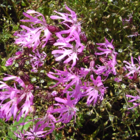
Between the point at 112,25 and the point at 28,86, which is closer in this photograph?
the point at 28,86

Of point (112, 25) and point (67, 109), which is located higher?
point (112, 25)

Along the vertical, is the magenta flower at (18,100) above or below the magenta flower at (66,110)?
above

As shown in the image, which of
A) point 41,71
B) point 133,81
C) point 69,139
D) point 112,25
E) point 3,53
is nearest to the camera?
point 133,81

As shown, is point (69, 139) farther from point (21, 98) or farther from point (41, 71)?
point (21, 98)

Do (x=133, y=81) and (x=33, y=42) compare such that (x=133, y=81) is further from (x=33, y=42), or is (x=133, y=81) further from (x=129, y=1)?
(x=129, y=1)

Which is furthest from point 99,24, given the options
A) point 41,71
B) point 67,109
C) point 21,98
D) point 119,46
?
point 21,98

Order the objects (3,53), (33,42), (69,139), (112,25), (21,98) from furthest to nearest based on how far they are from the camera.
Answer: (3,53), (112,25), (69,139), (33,42), (21,98)

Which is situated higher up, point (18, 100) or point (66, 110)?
point (18, 100)

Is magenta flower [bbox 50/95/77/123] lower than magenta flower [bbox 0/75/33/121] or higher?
lower

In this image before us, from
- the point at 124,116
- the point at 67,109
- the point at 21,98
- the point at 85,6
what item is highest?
the point at 85,6
